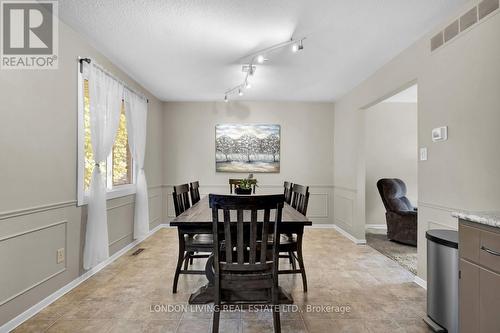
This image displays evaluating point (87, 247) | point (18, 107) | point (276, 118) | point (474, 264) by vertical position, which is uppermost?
point (276, 118)

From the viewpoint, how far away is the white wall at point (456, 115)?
2111 mm

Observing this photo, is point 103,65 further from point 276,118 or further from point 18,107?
point 276,118

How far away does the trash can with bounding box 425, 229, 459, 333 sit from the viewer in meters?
1.93

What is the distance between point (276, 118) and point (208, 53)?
8.77 ft

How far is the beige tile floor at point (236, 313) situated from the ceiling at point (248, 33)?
2.47m

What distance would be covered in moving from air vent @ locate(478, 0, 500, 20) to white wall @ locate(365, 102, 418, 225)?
381 centimetres

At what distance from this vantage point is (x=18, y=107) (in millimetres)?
2184

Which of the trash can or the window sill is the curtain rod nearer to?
the window sill

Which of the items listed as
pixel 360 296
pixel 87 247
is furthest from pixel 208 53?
pixel 360 296

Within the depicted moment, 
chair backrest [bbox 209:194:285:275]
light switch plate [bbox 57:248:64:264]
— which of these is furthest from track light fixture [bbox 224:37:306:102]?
light switch plate [bbox 57:248:64:264]

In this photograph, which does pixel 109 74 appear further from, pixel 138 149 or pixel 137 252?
pixel 137 252

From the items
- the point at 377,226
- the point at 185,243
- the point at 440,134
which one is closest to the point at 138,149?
the point at 185,243

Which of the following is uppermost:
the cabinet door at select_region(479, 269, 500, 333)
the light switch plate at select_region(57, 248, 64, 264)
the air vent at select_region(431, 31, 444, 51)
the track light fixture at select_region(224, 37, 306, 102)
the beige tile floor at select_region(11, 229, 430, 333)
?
the track light fixture at select_region(224, 37, 306, 102)

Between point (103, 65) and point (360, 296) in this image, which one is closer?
point (360, 296)
